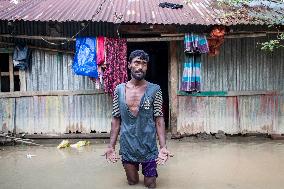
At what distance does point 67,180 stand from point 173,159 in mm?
2369

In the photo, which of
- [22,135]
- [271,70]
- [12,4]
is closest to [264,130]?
[271,70]

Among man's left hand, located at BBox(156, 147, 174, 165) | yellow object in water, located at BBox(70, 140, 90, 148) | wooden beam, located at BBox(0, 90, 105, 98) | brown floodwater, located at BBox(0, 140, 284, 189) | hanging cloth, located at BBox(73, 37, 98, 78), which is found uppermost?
hanging cloth, located at BBox(73, 37, 98, 78)

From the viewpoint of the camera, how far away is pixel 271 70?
9344mm

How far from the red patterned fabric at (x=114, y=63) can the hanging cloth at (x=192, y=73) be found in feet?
4.74

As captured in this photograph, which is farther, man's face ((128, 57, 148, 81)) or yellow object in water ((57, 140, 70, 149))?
yellow object in water ((57, 140, 70, 149))

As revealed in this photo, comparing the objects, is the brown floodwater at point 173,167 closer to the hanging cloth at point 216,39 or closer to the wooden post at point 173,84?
the wooden post at point 173,84

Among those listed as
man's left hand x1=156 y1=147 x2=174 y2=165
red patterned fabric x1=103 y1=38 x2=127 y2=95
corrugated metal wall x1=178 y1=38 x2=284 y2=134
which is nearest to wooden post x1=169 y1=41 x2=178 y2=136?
corrugated metal wall x1=178 y1=38 x2=284 y2=134

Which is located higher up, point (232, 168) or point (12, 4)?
point (12, 4)

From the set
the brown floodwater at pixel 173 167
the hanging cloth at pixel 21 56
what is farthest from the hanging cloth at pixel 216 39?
the hanging cloth at pixel 21 56

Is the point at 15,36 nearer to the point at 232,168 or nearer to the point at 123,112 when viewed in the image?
the point at 123,112

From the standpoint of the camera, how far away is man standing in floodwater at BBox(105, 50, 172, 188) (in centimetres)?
→ 520

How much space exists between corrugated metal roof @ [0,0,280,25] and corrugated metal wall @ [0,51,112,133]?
3.72 feet

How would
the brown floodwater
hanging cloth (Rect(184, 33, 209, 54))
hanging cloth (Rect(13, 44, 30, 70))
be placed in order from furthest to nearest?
hanging cloth (Rect(13, 44, 30, 70)) → hanging cloth (Rect(184, 33, 209, 54)) → the brown floodwater

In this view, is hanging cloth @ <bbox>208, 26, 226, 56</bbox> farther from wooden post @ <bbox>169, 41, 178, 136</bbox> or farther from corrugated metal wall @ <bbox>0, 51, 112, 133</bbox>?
corrugated metal wall @ <bbox>0, 51, 112, 133</bbox>
